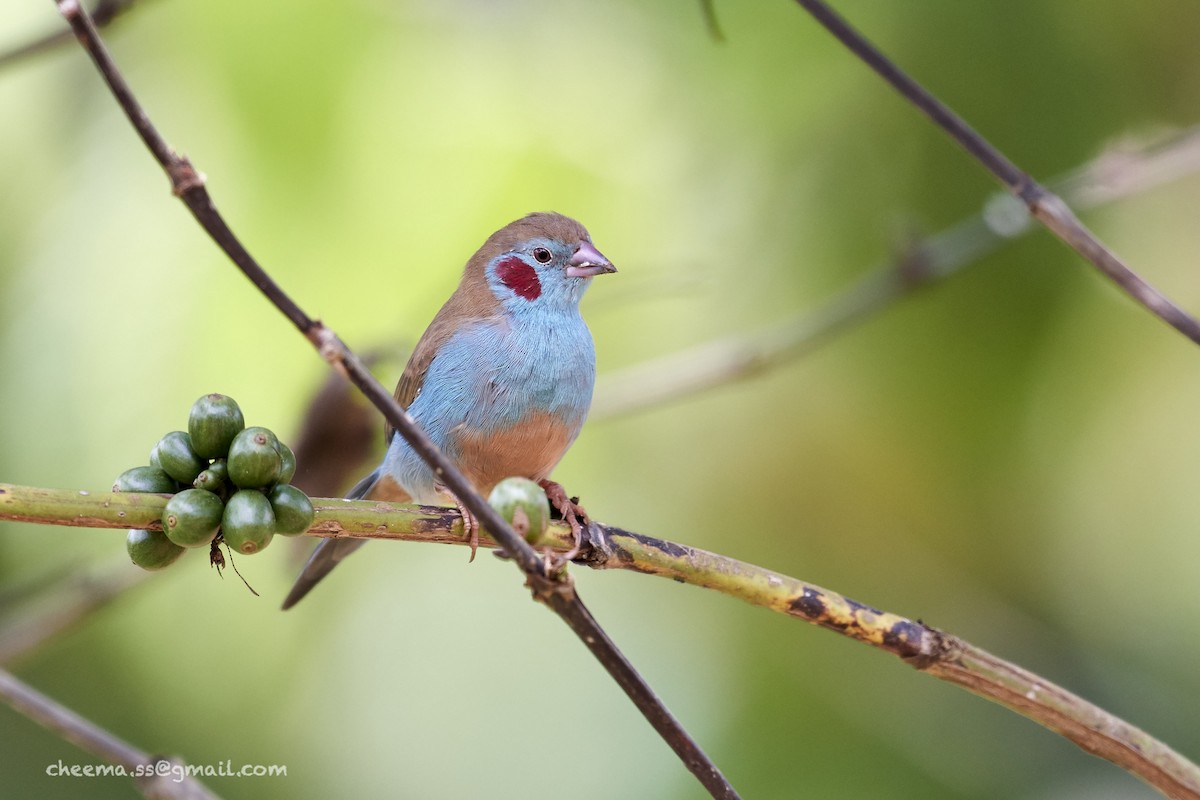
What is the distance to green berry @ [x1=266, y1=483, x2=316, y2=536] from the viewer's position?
1.79 m

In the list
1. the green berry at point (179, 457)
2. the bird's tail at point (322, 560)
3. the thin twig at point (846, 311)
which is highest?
the thin twig at point (846, 311)

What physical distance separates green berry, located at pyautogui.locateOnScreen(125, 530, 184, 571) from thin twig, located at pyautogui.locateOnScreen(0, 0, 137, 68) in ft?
3.59

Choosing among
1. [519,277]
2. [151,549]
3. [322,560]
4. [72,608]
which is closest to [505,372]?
[519,277]

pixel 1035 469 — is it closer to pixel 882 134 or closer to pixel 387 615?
pixel 882 134

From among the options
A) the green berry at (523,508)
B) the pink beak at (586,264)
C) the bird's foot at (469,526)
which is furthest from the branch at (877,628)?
the pink beak at (586,264)

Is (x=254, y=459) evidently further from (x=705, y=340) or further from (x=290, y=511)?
(x=705, y=340)

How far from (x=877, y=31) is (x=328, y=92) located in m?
2.31

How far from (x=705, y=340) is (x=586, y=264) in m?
1.95

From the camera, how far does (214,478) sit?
185 centimetres

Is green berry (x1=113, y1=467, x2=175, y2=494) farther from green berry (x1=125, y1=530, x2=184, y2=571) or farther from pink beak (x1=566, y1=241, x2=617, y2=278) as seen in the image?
pink beak (x1=566, y1=241, x2=617, y2=278)

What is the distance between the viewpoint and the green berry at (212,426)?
6.09ft

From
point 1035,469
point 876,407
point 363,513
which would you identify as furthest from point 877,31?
point 363,513

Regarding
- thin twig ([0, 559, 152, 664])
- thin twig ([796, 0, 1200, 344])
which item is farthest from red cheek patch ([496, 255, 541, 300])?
thin twig ([796, 0, 1200, 344])

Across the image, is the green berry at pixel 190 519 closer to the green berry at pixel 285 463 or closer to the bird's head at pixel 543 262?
the green berry at pixel 285 463
